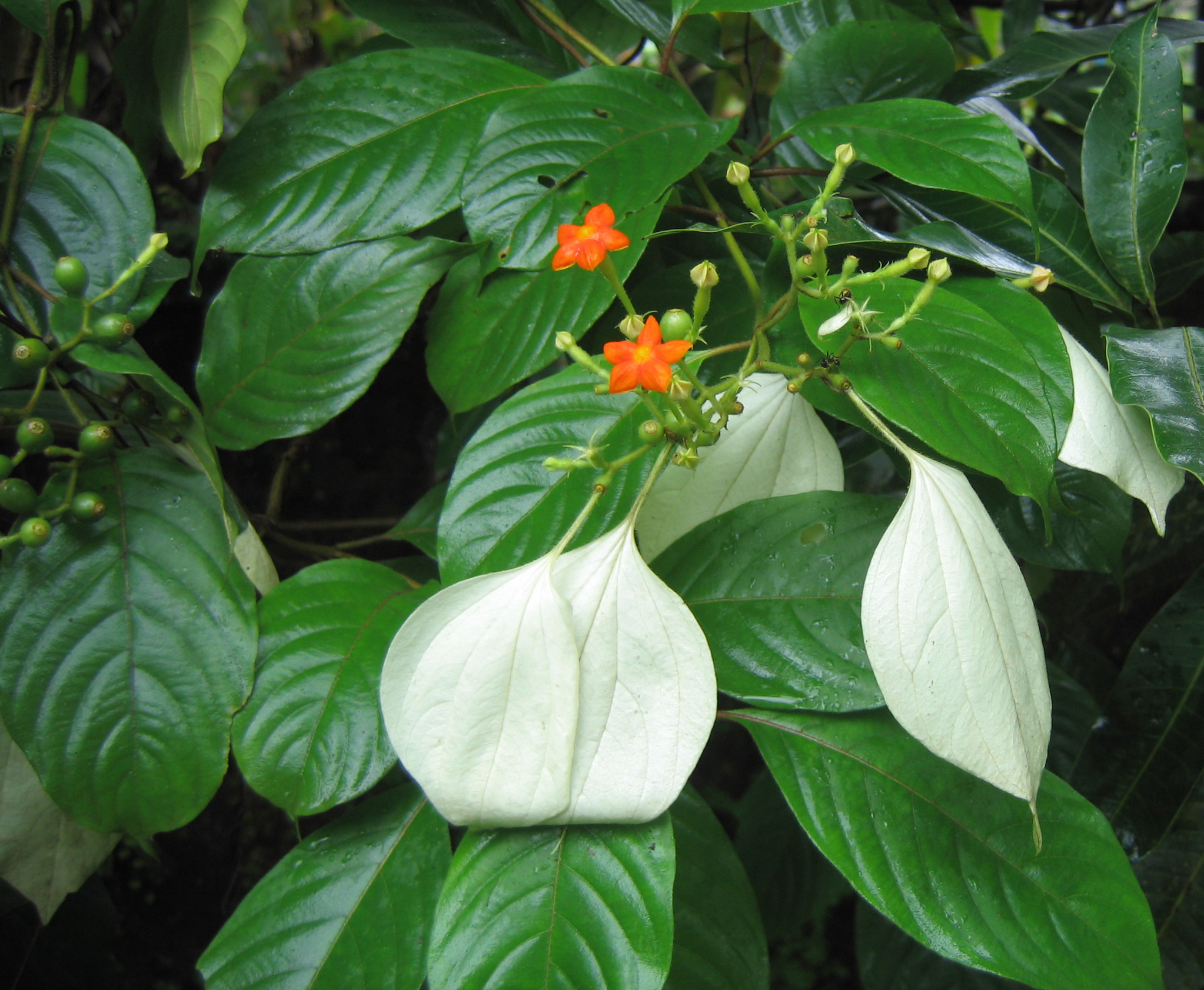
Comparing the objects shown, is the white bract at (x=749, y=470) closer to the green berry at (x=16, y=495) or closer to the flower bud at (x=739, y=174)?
the flower bud at (x=739, y=174)

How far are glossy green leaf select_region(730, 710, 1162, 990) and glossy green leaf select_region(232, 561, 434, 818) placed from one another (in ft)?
0.97

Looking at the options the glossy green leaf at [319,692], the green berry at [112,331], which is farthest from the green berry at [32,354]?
the glossy green leaf at [319,692]

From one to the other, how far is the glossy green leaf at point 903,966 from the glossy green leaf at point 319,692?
0.67m

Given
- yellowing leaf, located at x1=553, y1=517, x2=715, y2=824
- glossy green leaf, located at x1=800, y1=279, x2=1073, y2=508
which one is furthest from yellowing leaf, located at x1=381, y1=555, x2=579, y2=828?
glossy green leaf, located at x1=800, y1=279, x2=1073, y2=508

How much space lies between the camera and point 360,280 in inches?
26.0

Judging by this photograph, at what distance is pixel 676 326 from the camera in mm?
470

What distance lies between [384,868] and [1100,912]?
1.63ft

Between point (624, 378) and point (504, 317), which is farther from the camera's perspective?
point (504, 317)

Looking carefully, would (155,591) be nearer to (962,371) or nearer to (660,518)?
(660,518)

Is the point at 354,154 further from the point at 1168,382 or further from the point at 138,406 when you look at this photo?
the point at 1168,382

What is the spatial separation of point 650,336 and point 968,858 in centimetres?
41

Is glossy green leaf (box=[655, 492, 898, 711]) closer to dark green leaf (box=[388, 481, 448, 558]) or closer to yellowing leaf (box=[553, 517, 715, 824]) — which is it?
yellowing leaf (box=[553, 517, 715, 824])

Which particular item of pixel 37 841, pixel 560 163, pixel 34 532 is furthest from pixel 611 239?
Answer: pixel 37 841

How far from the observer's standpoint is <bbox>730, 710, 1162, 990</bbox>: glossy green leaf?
0.50 m
